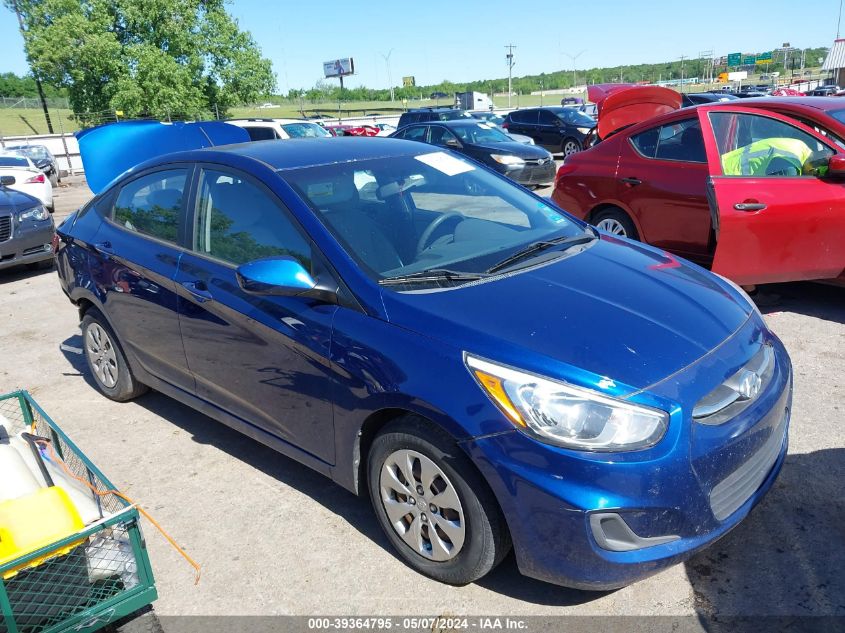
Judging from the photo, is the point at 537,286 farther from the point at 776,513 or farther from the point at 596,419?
the point at 776,513

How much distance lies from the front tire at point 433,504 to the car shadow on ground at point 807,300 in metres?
4.03

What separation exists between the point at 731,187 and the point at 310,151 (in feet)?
10.4

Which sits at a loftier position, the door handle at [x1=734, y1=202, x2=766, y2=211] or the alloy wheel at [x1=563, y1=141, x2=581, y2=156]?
the door handle at [x1=734, y1=202, x2=766, y2=211]

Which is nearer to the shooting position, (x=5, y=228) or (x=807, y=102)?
(x=807, y=102)

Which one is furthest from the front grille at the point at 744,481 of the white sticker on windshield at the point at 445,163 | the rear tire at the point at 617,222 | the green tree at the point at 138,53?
the green tree at the point at 138,53

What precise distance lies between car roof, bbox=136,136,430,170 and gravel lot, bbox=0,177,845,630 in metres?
1.62

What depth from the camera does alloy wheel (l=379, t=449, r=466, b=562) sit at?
2.61m

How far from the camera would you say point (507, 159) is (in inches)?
531

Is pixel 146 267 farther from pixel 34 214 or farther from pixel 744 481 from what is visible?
pixel 34 214

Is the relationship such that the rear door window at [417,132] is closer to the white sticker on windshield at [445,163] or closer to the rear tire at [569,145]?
the rear tire at [569,145]

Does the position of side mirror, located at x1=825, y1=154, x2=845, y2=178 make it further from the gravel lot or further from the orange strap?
the orange strap

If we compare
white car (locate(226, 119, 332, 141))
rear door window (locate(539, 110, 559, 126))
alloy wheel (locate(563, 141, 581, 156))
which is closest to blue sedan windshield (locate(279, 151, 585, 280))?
white car (locate(226, 119, 332, 141))

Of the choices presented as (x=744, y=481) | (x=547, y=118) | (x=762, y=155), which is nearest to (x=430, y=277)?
(x=744, y=481)

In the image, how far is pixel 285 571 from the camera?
2980mm
